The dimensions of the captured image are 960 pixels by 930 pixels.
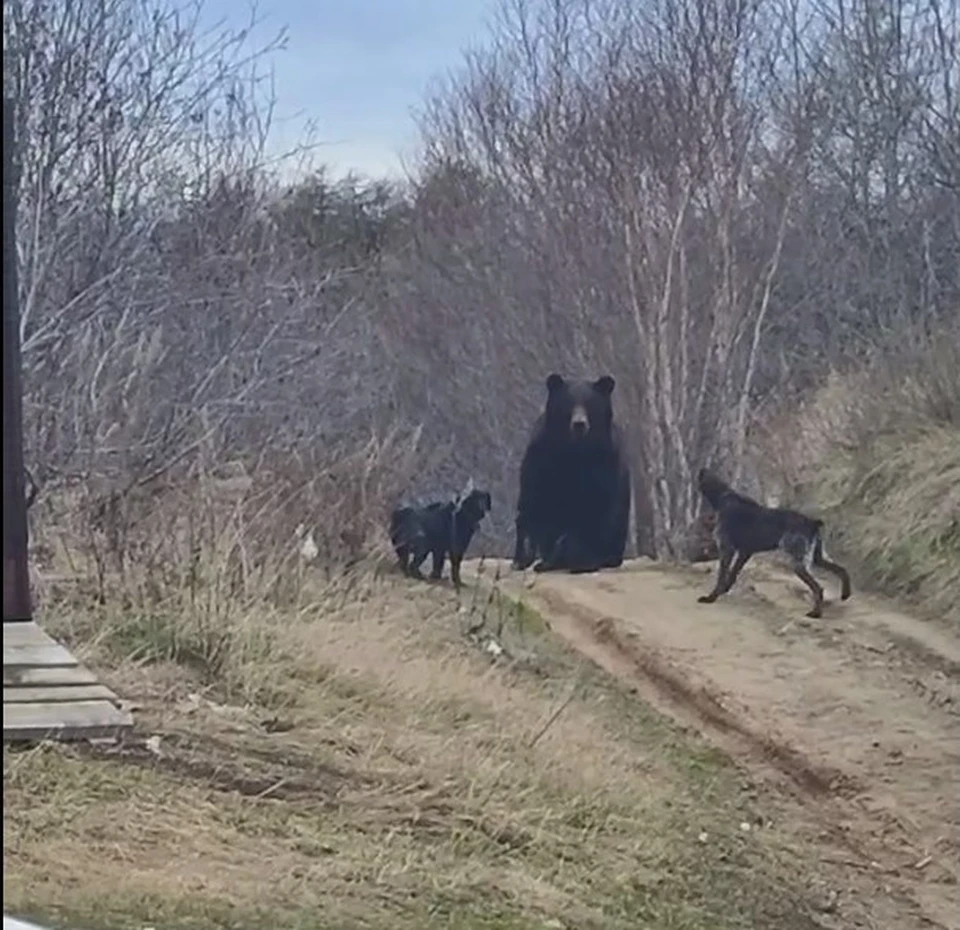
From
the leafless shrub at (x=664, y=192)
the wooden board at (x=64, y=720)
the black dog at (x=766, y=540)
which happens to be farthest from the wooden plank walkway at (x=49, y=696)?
the black dog at (x=766, y=540)

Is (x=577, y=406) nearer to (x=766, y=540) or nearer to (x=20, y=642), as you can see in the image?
(x=766, y=540)

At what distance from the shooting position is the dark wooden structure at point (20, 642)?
Result: 1.56 meters

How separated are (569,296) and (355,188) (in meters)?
0.29

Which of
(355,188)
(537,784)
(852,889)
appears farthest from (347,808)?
(355,188)

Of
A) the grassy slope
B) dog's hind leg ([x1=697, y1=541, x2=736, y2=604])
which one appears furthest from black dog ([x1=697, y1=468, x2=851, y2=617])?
the grassy slope

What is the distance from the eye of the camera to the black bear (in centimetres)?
220

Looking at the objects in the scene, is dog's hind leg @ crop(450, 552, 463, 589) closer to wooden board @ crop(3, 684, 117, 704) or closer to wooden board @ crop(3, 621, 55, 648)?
wooden board @ crop(3, 684, 117, 704)

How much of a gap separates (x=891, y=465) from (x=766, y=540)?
20.4 inches

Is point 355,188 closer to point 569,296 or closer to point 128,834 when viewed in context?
point 569,296

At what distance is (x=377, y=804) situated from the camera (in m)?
1.91

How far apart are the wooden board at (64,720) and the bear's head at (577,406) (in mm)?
666

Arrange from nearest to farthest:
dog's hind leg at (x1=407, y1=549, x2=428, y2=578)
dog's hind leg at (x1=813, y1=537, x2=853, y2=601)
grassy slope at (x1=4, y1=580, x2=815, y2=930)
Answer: grassy slope at (x1=4, y1=580, x2=815, y2=930), dog's hind leg at (x1=813, y1=537, x2=853, y2=601), dog's hind leg at (x1=407, y1=549, x2=428, y2=578)

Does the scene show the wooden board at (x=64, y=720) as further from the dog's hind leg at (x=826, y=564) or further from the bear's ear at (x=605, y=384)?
the dog's hind leg at (x=826, y=564)

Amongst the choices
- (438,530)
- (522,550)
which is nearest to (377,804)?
(438,530)
